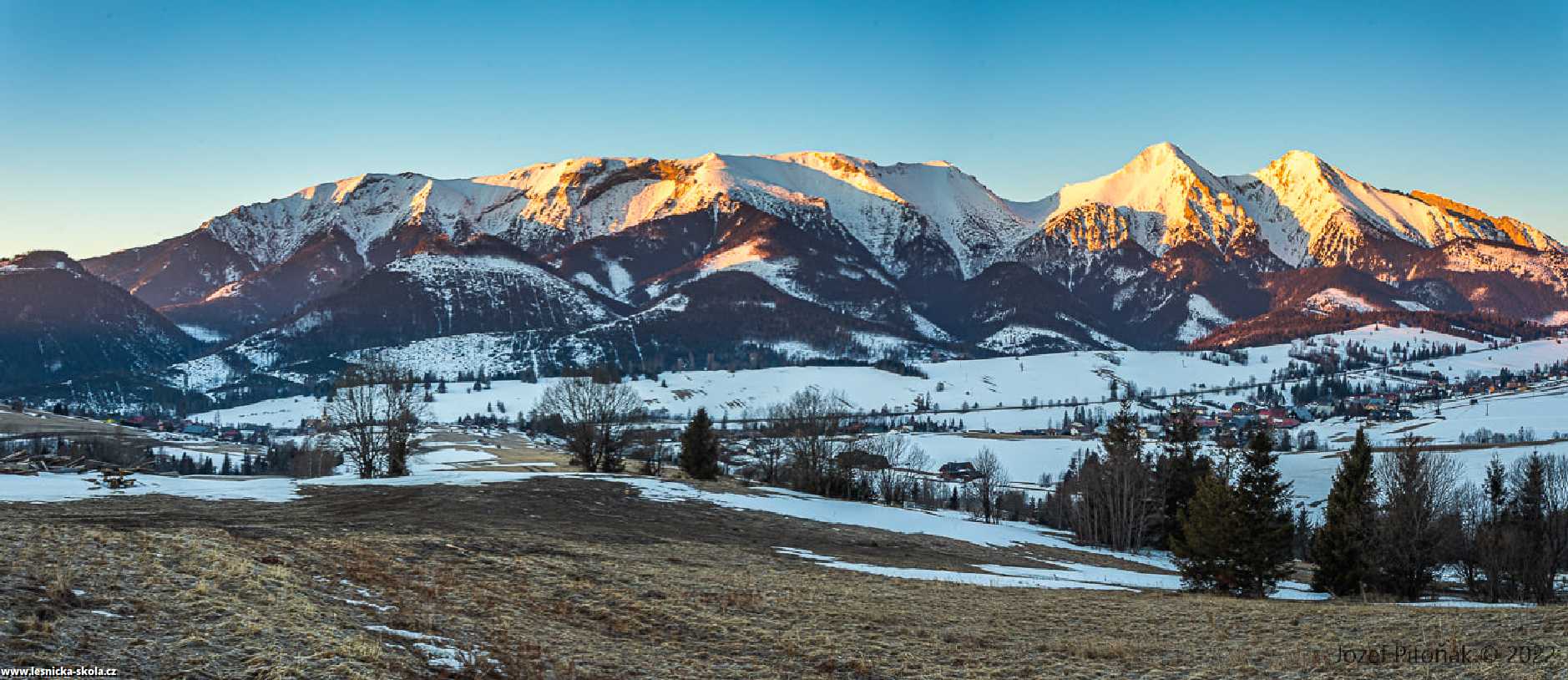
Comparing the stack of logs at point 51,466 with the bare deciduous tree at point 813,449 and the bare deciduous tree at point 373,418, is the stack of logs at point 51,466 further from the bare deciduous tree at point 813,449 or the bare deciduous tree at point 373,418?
the bare deciduous tree at point 813,449

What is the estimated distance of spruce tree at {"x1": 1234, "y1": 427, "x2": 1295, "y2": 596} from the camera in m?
41.9

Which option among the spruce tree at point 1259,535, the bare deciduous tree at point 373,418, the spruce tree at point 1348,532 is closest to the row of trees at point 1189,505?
the spruce tree at point 1259,535


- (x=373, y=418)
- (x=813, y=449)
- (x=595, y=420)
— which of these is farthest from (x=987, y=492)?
(x=373, y=418)

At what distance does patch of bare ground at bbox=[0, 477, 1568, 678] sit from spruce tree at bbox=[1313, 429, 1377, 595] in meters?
17.2

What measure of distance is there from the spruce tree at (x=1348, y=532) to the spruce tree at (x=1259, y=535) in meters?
3.39

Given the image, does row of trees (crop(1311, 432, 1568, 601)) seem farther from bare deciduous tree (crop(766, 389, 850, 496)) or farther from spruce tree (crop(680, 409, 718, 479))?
spruce tree (crop(680, 409, 718, 479))

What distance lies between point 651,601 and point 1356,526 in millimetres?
37180

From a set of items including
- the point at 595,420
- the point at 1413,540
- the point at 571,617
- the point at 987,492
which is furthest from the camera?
the point at 987,492

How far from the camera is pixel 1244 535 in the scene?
41938mm

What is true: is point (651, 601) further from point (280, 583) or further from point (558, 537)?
point (558, 537)

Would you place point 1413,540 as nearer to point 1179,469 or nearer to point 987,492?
point 1179,469

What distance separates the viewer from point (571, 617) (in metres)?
20.9

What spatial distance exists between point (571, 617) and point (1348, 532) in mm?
39481

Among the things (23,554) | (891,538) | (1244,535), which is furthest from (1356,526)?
(23,554)
